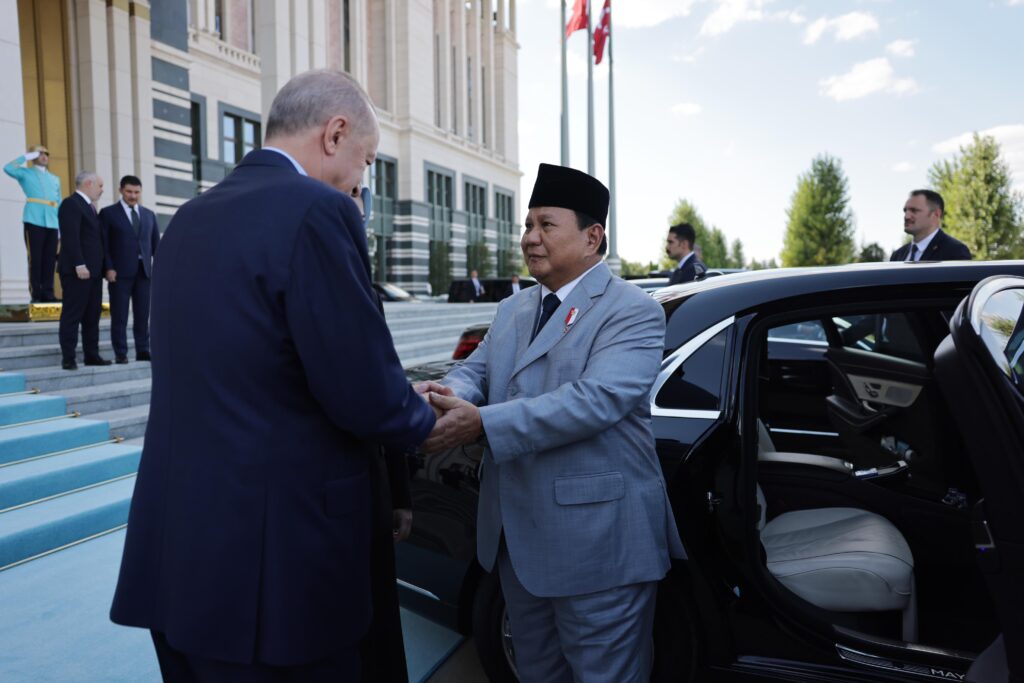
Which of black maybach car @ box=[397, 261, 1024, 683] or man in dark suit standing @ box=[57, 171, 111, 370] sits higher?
man in dark suit standing @ box=[57, 171, 111, 370]

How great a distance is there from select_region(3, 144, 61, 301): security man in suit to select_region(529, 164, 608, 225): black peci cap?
9.37 metres

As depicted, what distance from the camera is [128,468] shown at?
5.53 metres

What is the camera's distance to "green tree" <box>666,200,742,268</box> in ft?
247

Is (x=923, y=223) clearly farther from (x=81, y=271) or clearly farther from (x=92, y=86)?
(x=92, y=86)

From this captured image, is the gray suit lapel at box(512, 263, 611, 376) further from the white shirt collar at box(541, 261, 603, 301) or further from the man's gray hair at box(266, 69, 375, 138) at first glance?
the man's gray hair at box(266, 69, 375, 138)

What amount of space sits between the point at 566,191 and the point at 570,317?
378mm

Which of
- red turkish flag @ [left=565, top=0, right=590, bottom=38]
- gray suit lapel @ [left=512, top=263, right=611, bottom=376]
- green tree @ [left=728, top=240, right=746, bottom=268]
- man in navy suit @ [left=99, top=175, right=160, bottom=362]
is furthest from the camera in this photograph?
green tree @ [left=728, top=240, right=746, bottom=268]

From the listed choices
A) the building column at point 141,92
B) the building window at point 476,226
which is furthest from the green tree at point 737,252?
the building column at point 141,92

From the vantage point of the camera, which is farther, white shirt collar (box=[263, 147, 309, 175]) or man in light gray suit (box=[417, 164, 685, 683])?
man in light gray suit (box=[417, 164, 685, 683])

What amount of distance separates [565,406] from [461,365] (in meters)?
0.69

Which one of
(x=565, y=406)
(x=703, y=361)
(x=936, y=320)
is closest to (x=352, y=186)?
(x=565, y=406)

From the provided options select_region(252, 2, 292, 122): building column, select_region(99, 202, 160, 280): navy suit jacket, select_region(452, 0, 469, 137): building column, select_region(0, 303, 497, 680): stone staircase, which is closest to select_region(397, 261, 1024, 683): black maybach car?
select_region(0, 303, 497, 680): stone staircase

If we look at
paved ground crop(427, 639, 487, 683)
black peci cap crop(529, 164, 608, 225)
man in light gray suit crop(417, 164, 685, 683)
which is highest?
black peci cap crop(529, 164, 608, 225)

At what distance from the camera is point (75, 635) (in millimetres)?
3332
